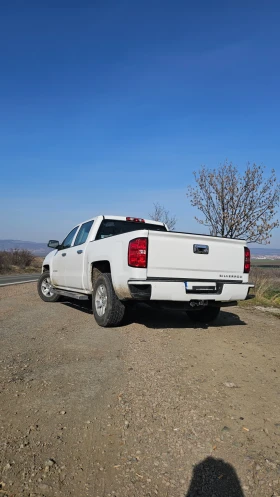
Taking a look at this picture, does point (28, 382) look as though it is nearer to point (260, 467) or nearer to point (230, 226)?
point (260, 467)

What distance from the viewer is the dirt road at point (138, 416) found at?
7.09ft

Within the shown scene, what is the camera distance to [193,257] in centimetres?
541

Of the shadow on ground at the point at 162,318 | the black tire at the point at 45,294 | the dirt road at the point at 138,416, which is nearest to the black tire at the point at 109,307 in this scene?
the shadow on ground at the point at 162,318

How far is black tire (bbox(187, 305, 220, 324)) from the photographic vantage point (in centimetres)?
667

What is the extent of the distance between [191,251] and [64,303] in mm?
4649

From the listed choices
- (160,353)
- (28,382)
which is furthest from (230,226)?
(28,382)

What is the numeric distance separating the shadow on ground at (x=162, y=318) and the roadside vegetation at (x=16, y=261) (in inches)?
978

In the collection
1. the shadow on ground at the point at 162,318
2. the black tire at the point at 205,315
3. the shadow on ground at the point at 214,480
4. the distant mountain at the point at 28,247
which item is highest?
the distant mountain at the point at 28,247

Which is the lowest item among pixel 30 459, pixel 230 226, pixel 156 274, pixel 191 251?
pixel 30 459

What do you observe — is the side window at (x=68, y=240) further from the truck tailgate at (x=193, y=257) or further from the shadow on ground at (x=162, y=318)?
the truck tailgate at (x=193, y=257)

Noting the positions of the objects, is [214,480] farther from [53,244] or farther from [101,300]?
[53,244]

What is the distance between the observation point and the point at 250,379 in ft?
12.6

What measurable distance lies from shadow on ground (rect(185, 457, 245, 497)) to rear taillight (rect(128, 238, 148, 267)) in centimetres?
294

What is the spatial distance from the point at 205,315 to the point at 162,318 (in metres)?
0.90
